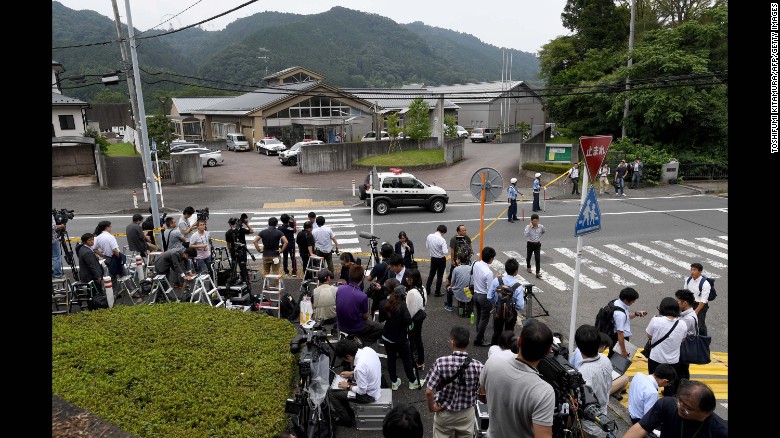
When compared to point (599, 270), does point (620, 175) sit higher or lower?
higher

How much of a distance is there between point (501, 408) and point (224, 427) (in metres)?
3.37

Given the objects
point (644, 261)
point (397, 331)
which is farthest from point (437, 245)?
point (644, 261)

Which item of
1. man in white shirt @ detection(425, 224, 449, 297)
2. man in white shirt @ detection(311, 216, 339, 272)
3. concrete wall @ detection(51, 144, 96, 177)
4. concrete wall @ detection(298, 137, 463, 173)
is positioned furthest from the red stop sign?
concrete wall @ detection(51, 144, 96, 177)

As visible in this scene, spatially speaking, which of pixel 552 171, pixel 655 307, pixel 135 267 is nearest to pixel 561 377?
pixel 655 307

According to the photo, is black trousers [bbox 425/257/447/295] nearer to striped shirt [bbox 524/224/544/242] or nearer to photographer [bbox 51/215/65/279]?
striped shirt [bbox 524/224/544/242]

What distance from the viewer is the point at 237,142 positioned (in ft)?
148

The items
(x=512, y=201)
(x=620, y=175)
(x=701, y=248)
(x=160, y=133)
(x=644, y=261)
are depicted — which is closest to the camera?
(x=644, y=261)

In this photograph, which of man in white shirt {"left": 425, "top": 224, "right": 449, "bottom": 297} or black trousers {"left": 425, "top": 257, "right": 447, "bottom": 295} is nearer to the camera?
man in white shirt {"left": 425, "top": 224, "right": 449, "bottom": 297}

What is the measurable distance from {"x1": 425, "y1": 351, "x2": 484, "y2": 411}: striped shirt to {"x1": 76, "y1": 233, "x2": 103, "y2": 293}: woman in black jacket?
801 cm

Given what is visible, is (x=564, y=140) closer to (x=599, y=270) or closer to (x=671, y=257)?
(x=671, y=257)

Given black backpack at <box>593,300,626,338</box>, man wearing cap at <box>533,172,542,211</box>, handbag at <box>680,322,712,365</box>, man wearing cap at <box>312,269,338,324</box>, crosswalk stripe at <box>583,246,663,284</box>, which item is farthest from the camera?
man wearing cap at <box>533,172,542,211</box>

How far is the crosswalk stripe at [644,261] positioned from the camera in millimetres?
13563

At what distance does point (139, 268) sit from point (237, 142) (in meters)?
35.7

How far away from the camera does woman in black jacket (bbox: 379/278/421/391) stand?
7.01 meters
